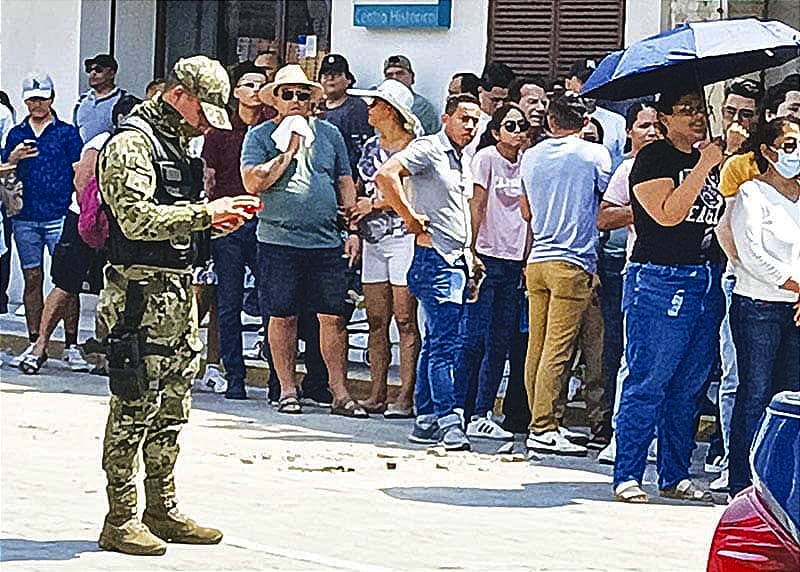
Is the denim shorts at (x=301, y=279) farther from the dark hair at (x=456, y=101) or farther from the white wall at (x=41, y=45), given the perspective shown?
the white wall at (x=41, y=45)

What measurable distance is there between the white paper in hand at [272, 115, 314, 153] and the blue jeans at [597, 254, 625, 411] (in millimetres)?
2302

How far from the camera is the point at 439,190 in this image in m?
10.7

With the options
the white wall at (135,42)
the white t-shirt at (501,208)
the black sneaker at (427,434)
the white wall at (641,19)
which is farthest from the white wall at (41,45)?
the black sneaker at (427,434)

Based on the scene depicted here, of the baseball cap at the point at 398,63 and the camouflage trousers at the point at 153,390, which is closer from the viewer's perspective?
the camouflage trousers at the point at 153,390

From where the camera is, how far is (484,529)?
827 centimetres

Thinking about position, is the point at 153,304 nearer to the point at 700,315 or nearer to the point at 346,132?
the point at 700,315

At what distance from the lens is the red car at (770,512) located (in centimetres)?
363

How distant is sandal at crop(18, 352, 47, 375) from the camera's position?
538 inches

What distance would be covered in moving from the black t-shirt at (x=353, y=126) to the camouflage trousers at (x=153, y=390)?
559 centimetres

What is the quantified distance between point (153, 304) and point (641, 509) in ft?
9.89

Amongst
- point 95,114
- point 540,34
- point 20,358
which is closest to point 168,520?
point 20,358

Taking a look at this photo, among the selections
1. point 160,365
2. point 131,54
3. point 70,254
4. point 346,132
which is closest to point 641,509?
point 160,365

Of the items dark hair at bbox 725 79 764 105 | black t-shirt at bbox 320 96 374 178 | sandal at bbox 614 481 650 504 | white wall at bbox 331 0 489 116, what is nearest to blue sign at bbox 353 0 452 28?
white wall at bbox 331 0 489 116

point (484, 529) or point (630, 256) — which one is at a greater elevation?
point (630, 256)
